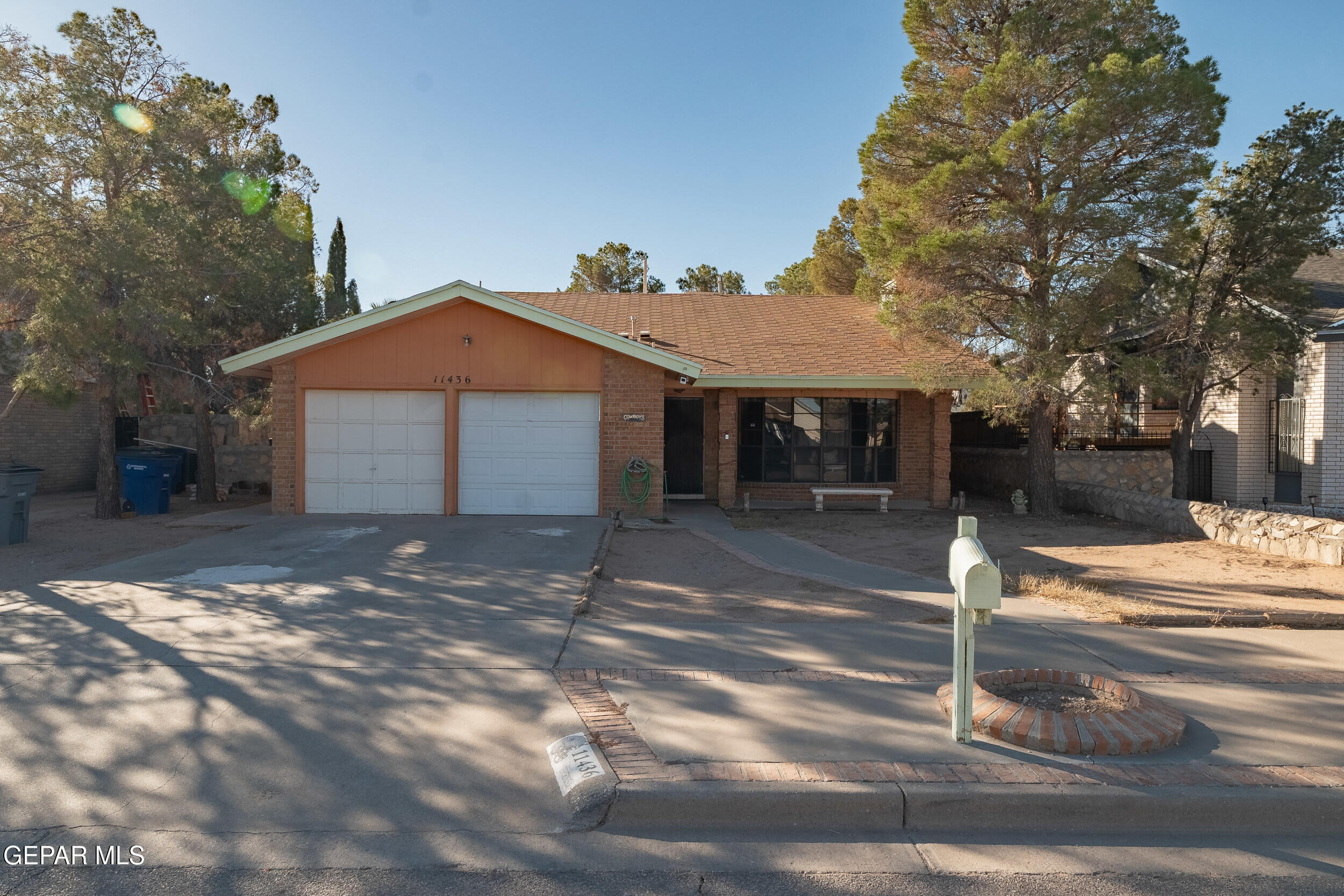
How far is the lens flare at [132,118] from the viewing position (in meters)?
12.5

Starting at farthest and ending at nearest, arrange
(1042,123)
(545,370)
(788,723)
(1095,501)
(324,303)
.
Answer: (324,303), (1095,501), (545,370), (1042,123), (788,723)

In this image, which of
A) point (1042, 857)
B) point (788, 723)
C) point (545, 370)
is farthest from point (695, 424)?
point (1042, 857)

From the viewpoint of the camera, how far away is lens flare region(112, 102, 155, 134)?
12547 mm

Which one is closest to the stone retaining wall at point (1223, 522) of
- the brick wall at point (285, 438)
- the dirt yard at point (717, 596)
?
the dirt yard at point (717, 596)

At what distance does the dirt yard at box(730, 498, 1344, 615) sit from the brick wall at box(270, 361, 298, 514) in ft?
24.6

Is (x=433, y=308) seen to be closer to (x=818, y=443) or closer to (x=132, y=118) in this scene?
(x=132, y=118)

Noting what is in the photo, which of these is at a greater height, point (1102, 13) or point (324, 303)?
point (1102, 13)

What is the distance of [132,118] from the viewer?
12.8 meters

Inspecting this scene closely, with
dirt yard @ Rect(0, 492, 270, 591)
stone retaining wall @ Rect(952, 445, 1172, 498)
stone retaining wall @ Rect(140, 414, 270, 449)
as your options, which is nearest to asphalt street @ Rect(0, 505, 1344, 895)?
dirt yard @ Rect(0, 492, 270, 591)

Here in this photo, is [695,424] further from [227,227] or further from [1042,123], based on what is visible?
[227,227]

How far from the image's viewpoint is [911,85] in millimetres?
15391

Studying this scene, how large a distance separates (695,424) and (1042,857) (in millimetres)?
13585
